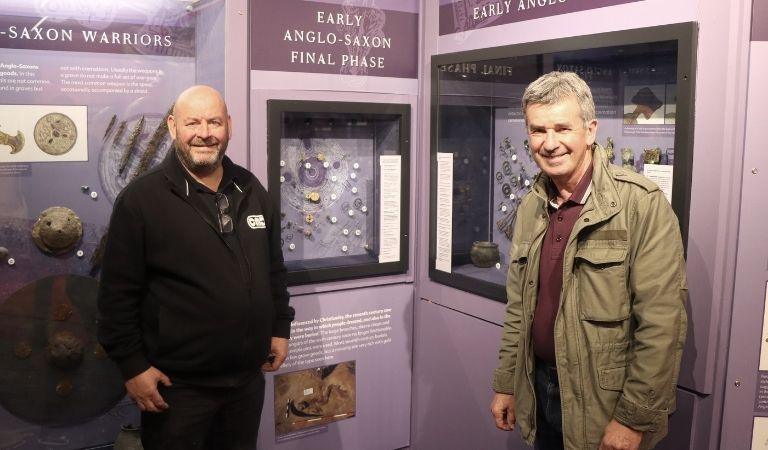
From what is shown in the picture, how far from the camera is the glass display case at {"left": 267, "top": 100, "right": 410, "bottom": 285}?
3758mm

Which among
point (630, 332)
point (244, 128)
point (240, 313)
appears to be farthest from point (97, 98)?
point (630, 332)

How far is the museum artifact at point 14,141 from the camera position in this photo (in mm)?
3098

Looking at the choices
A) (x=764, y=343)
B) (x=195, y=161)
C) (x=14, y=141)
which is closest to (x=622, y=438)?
(x=764, y=343)

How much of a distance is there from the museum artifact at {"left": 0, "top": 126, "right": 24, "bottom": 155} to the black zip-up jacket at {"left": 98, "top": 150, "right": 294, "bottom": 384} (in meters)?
0.74

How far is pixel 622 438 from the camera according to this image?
7.22ft

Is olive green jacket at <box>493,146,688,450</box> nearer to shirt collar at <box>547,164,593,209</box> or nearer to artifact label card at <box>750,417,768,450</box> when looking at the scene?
shirt collar at <box>547,164,593,209</box>

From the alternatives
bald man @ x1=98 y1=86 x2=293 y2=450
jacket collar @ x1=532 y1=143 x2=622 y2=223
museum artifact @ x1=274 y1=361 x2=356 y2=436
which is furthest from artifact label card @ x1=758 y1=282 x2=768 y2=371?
museum artifact @ x1=274 y1=361 x2=356 y2=436

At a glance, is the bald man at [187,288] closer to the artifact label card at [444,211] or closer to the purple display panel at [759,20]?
the artifact label card at [444,211]

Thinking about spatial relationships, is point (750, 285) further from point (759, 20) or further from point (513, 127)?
point (513, 127)

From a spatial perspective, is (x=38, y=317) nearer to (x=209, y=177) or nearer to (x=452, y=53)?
(x=209, y=177)

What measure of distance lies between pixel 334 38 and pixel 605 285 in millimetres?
2079

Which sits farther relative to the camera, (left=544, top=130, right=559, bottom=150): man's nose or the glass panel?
the glass panel

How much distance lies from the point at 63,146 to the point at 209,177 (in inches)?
33.5

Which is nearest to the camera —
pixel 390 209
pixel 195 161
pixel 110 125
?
pixel 195 161
